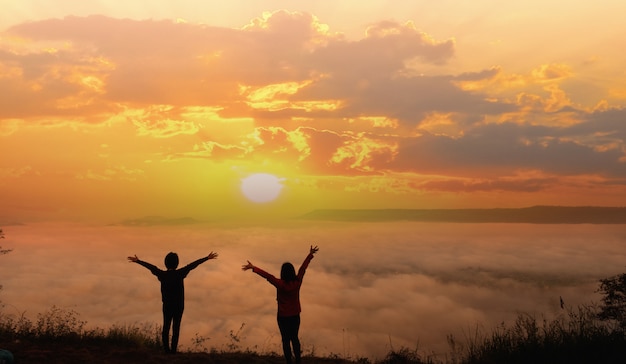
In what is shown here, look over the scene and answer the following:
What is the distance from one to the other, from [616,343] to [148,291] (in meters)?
198

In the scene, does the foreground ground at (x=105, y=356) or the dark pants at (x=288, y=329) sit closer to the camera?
the dark pants at (x=288, y=329)

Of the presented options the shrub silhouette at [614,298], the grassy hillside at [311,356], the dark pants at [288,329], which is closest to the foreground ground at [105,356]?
the grassy hillside at [311,356]

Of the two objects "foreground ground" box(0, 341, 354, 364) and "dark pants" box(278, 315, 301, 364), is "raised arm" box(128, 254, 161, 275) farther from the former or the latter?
"dark pants" box(278, 315, 301, 364)

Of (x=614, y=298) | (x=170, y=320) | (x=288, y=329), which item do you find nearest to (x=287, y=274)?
(x=288, y=329)

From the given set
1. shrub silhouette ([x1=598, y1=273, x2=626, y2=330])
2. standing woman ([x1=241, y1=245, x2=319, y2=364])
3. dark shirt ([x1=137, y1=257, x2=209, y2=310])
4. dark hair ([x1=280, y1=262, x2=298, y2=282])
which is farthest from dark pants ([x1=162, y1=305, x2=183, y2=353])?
shrub silhouette ([x1=598, y1=273, x2=626, y2=330])

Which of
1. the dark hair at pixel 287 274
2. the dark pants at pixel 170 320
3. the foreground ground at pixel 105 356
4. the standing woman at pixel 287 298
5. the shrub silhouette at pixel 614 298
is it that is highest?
the dark hair at pixel 287 274

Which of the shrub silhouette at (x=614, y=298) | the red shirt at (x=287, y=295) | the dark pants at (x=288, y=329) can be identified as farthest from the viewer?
the shrub silhouette at (x=614, y=298)

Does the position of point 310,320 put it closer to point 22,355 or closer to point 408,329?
point 408,329

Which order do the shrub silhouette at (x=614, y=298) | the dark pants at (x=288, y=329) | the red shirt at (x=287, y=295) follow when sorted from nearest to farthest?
the red shirt at (x=287, y=295)
the dark pants at (x=288, y=329)
the shrub silhouette at (x=614, y=298)

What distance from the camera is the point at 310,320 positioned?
177250 mm

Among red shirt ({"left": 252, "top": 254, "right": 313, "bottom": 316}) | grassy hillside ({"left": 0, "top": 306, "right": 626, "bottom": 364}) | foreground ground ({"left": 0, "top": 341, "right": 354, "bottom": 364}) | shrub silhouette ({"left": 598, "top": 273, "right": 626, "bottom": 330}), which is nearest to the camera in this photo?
red shirt ({"left": 252, "top": 254, "right": 313, "bottom": 316})

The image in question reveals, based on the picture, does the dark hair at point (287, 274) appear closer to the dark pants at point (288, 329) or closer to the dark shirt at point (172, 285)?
the dark pants at point (288, 329)

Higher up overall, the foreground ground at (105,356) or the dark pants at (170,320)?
the dark pants at (170,320)

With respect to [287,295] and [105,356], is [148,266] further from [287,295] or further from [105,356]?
[287,295]
